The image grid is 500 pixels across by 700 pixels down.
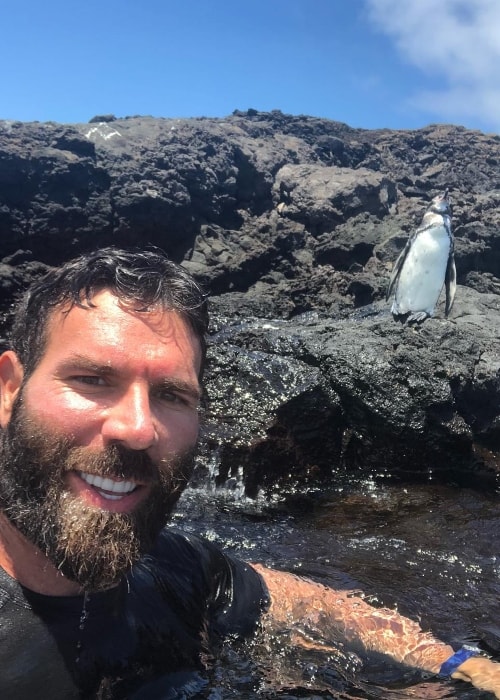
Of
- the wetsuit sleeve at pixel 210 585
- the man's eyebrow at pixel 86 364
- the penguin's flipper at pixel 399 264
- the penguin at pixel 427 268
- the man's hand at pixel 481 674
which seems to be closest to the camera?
the man's eyebrow at pixel 86 364

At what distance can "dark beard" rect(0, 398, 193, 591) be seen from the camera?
5.14 feet

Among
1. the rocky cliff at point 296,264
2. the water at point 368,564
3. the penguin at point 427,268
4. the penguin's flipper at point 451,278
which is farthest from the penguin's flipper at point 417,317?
the water at point 368,564

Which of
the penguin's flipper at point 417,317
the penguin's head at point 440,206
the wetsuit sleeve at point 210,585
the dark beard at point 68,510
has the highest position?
the penguin's head at point 440,206

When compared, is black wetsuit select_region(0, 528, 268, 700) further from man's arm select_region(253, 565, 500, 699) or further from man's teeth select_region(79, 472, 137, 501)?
man's teeth select_region(79, 472, 137, 501)

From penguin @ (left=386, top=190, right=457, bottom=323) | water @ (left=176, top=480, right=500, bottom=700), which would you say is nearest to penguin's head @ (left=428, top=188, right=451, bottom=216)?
penguin @ (left=386, top=190, right=457, bottom=323)

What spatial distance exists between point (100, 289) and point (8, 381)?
0.39m

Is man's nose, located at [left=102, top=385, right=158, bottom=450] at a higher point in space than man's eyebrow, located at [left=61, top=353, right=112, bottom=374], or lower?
lower

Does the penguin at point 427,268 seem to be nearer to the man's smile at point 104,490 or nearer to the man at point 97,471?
the man at point 97,471

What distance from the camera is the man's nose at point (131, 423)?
160 cm

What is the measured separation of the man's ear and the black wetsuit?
44 centimetres

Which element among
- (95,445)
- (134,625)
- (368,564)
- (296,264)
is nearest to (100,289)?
(95,445)

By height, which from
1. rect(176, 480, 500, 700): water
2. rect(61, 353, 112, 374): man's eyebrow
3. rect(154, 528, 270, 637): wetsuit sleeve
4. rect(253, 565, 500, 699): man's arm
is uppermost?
rect(61, 353, 112, 374): man's eyebrow

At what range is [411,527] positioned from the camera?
4.93 metres

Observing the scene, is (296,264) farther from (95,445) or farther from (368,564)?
(95,445)
